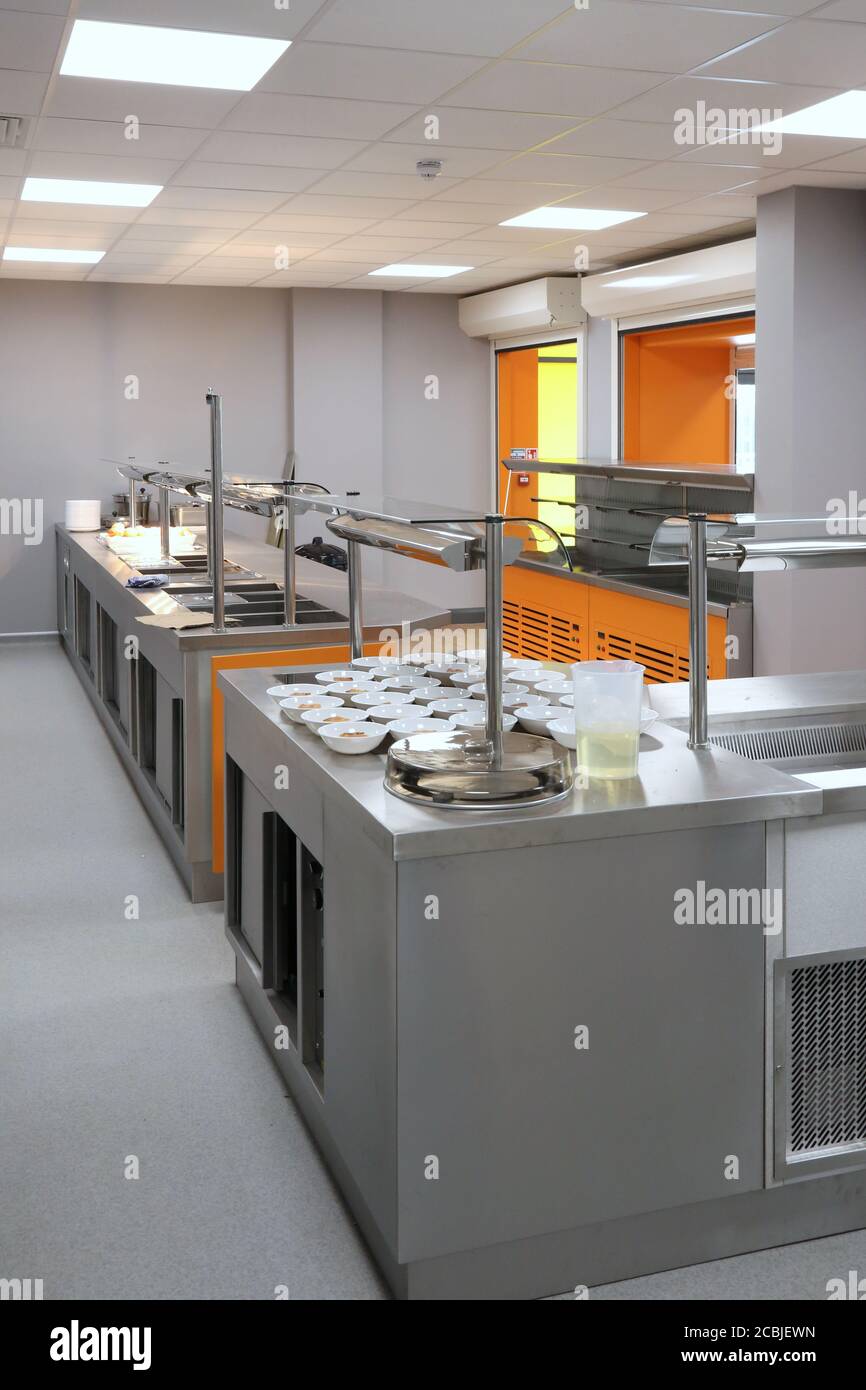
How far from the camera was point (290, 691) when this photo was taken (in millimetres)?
2906

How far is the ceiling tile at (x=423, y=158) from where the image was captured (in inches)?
183

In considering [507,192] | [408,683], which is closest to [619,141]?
[507,192]

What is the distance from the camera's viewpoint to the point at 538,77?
380 centimetres

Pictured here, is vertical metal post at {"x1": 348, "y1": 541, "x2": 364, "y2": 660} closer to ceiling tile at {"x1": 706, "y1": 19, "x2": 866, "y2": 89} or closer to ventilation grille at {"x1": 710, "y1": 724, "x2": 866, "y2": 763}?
ventilation grille at {"x1": 710, "y1": 724, "x2": 866, "y2": 763}

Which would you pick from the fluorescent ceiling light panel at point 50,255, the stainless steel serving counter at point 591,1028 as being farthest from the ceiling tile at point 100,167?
the stainless steel serving counter at point 591,1028

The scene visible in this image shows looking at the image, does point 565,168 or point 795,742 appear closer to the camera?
point 795,742

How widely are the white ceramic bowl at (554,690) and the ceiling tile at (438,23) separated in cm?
170

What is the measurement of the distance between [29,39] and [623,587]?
3554 mm

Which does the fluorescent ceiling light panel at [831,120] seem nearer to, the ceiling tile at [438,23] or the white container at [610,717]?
the ceiling tile at [438,23]

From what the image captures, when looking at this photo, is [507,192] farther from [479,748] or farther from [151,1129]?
[151,1129]

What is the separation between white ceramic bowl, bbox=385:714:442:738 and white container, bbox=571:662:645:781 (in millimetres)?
340

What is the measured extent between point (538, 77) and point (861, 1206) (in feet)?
10.3

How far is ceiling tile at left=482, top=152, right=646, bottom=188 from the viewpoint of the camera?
15.9 feet
